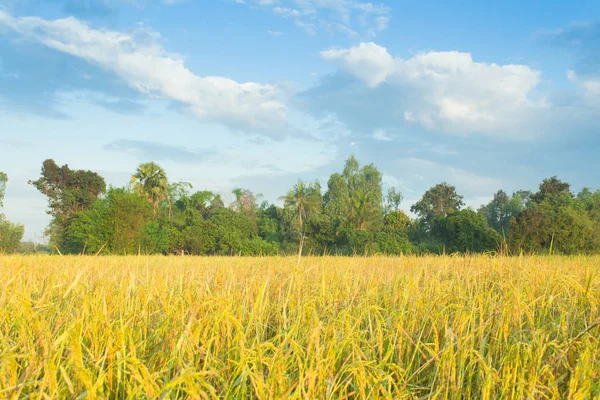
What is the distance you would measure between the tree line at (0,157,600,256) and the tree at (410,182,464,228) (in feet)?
0.39

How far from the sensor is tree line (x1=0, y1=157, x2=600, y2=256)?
2862 centimetres

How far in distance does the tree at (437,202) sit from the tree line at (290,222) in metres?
0.12

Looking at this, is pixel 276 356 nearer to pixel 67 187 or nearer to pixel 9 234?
pixel 9 234

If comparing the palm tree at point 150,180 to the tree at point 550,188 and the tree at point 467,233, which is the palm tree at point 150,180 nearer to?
the tree at point 467,233

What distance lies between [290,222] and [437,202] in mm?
19357

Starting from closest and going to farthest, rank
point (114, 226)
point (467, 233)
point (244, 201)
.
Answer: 1. point (114, 226)
2. point (467, 233)
3. point (244, 201)

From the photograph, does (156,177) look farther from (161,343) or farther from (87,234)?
(161,343)

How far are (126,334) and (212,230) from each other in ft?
108

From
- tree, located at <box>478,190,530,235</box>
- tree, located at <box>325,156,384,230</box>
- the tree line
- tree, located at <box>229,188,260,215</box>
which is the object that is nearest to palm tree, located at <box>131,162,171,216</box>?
the tree line

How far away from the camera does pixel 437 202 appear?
5206 centimetres

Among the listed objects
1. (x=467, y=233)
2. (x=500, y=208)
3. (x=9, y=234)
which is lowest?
(x=9, y=234)

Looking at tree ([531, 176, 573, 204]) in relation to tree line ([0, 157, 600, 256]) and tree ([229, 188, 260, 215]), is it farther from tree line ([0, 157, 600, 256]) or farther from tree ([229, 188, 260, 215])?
tree ([229, 188, 260, 215])

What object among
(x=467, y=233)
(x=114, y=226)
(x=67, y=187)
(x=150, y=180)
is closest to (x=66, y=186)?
(x=67, y=187)

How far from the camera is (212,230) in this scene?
34.6 meters
